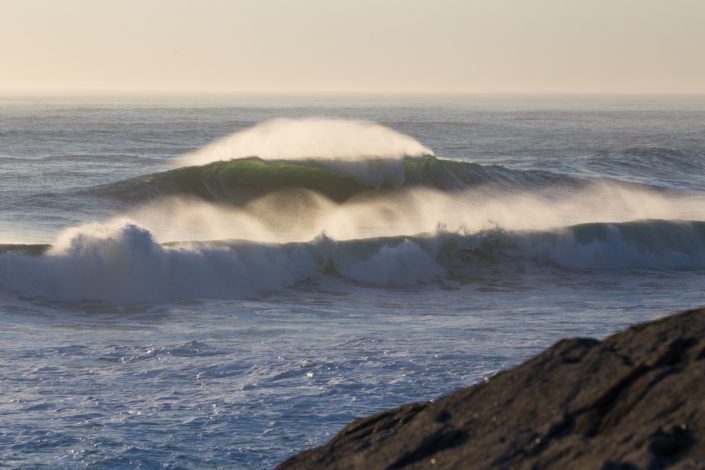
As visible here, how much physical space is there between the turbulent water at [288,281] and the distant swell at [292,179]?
72mm

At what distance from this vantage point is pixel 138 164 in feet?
121

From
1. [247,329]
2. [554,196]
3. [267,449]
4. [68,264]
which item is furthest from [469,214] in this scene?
[267,449]

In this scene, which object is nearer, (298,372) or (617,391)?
(617,391)

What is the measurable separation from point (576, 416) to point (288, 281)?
13333 millimetres

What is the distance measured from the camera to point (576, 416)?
11.6ft

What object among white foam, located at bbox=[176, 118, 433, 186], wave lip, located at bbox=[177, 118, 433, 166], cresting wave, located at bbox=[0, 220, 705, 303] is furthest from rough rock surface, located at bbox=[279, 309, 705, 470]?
wave lip, located at bbox=[177, 118, 433, 166]

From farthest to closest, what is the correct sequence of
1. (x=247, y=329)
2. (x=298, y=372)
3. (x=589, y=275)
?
(x=589, y=275) < (x=247, y=329) < (x=298, y=372)

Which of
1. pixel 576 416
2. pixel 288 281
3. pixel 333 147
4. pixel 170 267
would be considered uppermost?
pixel 576 416

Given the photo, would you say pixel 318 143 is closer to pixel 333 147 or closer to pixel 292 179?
Answer: pixel 333 147

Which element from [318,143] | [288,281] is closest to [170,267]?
[288,281]

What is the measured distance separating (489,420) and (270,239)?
17716 millimetres

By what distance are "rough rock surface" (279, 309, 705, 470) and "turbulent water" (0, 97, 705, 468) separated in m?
3.74

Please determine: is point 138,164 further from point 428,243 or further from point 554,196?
point 428,243

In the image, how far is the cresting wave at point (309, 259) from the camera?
51.3ft
